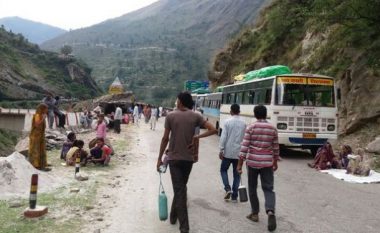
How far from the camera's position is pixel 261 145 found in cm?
688

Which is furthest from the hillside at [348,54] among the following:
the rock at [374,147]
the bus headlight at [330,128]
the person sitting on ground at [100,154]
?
the person sitting on ground at [100,154]

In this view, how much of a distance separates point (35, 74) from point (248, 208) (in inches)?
4500

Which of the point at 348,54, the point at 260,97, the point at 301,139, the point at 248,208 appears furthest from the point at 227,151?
the point at 348,54

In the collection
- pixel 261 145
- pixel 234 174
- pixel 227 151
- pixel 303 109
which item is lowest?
pixel 234 174

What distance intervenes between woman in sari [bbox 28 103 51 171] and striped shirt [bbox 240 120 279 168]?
270 inches

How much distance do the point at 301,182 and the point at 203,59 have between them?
162 meters

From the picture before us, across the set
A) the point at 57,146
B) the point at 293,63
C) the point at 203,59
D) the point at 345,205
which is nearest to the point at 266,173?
the point at 345,205

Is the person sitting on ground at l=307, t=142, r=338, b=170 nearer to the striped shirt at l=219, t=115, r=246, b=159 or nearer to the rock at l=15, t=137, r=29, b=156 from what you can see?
the striped shirt at l=219, t=115, r=246, b=159

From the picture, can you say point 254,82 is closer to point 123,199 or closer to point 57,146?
point 57,146

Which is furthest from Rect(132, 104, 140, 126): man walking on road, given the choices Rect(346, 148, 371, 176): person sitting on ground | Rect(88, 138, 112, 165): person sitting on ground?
Rect(346, 148, 371, 176): person sitting on ground

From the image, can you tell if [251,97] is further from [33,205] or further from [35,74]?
[35,74]

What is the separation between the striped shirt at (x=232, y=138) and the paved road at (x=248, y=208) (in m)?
0.96

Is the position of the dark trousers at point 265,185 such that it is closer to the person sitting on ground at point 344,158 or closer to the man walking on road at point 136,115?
the person sitting on ground at point 344,158

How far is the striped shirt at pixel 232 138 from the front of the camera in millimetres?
8430
